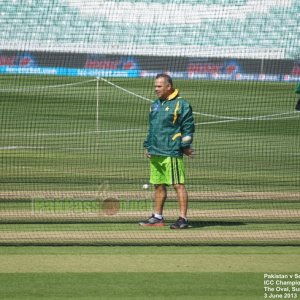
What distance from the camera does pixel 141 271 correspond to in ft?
30.0

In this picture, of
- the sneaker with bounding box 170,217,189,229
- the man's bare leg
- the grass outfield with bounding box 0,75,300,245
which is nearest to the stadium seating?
the grass outfield with bounding box 0,75,300,245

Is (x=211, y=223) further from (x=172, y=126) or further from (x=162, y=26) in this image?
(x=162, y=26)

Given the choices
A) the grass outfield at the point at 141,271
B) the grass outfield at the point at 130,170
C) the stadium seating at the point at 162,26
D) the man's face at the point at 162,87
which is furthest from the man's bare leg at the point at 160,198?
Result: the stadium seating at the point at 162,26

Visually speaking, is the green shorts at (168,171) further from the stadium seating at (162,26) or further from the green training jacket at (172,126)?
the stadium seating at (162,26)

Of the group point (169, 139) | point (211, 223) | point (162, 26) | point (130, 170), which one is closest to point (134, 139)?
point (162, 26)

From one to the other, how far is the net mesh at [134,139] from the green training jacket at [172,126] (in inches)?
40.0

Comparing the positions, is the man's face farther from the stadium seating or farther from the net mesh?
the stadium seating

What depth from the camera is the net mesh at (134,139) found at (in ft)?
39.4

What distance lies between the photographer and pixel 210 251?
10.3m

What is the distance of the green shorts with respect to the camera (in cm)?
1173

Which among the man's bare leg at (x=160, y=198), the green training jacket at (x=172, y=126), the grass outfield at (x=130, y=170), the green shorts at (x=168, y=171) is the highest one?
the green training jacket at (x=172, y=126)

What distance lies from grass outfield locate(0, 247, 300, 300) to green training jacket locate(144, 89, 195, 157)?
169cm

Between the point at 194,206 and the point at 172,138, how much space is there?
2014 millimetres

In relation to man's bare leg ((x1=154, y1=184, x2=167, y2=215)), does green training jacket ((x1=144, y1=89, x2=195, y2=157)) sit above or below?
above
